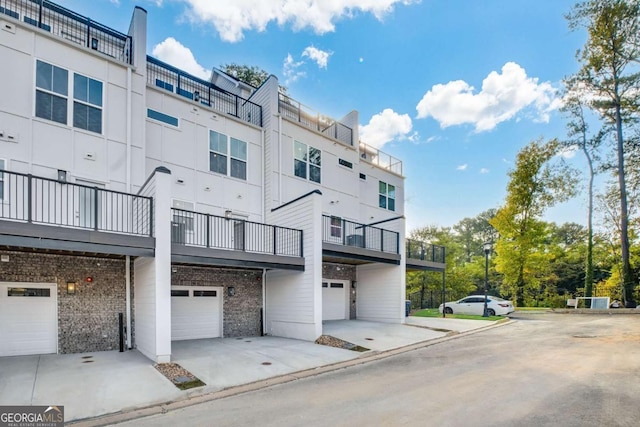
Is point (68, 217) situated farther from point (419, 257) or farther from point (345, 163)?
point (419, 257)

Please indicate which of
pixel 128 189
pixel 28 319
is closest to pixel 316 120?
pixel 128 189

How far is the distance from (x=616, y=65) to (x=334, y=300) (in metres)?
22.6

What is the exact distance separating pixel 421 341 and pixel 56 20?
51.9 ft

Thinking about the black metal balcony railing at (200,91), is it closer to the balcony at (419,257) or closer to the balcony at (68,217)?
the balcony at (68,217)

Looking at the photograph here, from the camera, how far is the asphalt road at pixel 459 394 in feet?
16.5

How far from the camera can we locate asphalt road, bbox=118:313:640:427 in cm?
502

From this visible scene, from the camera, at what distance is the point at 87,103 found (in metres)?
10.1

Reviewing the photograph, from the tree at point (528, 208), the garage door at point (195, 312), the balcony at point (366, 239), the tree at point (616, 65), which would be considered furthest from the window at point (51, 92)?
the tree at point (616, 65)

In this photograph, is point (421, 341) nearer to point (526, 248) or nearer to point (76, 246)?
point (76, 246)

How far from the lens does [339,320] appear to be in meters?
16.2

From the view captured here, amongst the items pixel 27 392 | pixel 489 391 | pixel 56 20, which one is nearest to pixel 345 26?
pixel 56 20

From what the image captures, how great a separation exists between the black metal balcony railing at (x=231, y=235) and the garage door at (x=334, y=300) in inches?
160

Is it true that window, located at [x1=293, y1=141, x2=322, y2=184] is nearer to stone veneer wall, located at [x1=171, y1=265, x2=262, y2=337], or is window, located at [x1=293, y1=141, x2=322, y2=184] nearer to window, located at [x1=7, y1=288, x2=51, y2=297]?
stone veneer wall, located at [x1=171, y1=265, x2=262, y2=337]

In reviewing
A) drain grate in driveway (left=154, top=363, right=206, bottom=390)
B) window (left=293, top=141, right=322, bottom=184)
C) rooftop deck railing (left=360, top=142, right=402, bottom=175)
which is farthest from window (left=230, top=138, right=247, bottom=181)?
rooftop deck railing (left=360, top=142, right=402, bottom=175)
